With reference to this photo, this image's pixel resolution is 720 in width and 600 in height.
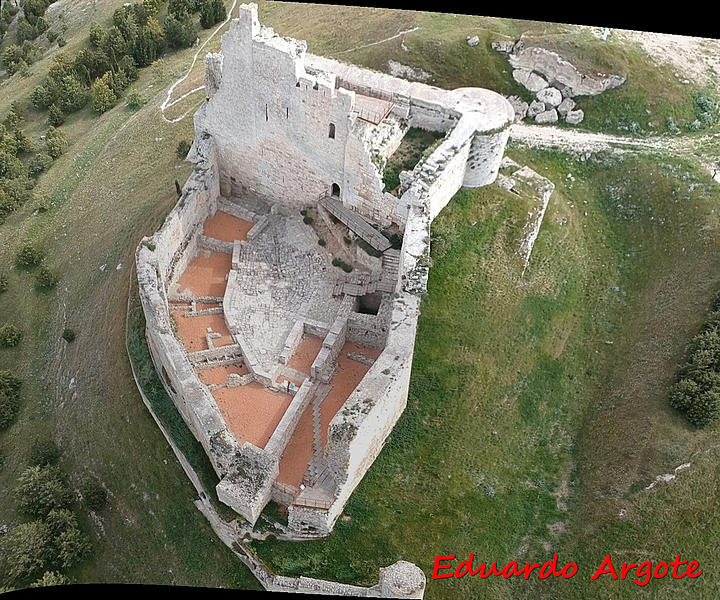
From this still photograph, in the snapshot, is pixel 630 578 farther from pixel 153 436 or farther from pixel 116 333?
pixel 116 333

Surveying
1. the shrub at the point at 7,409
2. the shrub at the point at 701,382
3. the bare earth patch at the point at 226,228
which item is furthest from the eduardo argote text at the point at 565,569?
the shrub at the point at 7,409

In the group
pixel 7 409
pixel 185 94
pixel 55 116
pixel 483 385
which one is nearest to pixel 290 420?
pixel 483 385

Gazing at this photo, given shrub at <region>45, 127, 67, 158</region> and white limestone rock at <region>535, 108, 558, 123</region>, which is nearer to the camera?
white limestone rock at <region>535, 108, 558, 123</region>

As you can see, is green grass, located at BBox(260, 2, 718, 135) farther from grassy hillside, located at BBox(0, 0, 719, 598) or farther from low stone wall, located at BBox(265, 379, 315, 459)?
low stone wall, located at BBox(265, 379, 315, 459)

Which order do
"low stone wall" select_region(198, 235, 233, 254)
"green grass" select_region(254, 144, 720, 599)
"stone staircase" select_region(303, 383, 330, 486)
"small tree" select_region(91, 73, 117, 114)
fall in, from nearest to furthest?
"green grass" select_region(254, 144, 720, 599)
"stone staircase" select_region(303, 383, 330, 486)
"low stone wall" select_region(198, 235, 233, 254)
"small tree" select_region(91, 73, 117, 114)

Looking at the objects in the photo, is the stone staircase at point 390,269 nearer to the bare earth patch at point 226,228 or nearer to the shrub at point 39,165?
the bare earth patch at point 226,228

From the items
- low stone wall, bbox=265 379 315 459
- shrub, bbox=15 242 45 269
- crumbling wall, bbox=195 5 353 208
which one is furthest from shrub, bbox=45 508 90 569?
shrub, bbox=15 242 45 269
